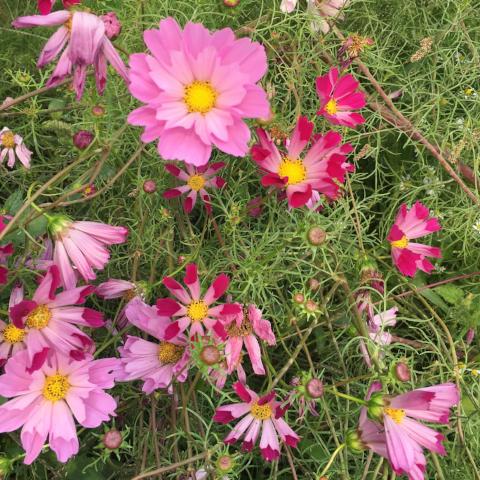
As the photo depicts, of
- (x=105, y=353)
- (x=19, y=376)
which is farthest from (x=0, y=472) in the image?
(x=105, y=353)

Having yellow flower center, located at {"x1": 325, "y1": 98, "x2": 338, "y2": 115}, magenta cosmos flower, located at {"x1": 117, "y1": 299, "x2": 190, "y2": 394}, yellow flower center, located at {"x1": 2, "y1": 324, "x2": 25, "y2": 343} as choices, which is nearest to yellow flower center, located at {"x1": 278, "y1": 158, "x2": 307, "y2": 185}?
yellow flower center, located at {"x1": 325, "y1": 98, "x2": 338, "y2": 115}

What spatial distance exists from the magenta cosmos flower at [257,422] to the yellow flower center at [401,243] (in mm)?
262

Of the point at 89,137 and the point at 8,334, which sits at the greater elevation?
the point at 89,137

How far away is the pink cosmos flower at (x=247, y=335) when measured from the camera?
2.16 feet

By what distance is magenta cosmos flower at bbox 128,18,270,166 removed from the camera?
21.0 inches

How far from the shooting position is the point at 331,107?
72 cm

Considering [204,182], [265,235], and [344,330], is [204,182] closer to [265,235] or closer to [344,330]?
[265,235]

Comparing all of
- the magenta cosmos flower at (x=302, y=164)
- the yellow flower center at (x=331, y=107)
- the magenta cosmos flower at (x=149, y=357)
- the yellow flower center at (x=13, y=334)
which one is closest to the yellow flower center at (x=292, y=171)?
the magenta cosmos flower at (x=302, y=164)

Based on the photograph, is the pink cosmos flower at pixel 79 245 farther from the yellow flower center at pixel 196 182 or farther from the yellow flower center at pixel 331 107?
the yellow flower center at pixel 331 107

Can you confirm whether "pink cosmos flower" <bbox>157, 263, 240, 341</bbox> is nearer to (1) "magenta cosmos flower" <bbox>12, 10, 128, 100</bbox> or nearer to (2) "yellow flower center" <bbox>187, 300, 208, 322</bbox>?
(2) "yellow flower center" <bbox>187, 300, 208, 322</bbox>

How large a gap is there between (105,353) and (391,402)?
40cm

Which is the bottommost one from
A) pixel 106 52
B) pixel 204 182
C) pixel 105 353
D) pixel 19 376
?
pixel 105 353

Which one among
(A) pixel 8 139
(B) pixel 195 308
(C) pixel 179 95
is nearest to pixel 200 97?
(C) pixel 179 95

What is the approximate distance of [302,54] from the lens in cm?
87
